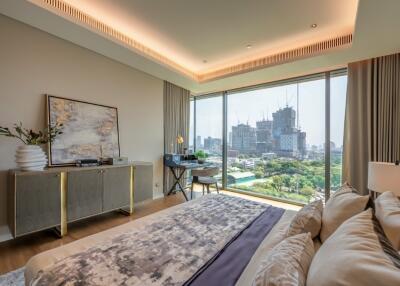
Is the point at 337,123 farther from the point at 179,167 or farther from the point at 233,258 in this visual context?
the point at 233,258

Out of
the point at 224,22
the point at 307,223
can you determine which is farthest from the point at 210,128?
the point at 307,223

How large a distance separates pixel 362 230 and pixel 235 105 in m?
4.35

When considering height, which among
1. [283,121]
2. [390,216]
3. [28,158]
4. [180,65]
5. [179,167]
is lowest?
[179,167]

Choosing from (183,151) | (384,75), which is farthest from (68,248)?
(384,75)

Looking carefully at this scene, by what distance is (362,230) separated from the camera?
85cm

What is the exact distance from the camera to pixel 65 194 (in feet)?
8.40

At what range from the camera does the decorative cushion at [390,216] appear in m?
0.94

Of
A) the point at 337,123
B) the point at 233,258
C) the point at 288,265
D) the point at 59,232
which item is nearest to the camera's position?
the point at 288,265

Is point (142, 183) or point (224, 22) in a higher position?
point (224, 22)

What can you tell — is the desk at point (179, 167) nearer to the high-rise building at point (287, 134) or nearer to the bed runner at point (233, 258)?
the high-rise building at point (287, 134)

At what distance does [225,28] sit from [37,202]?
3.33m

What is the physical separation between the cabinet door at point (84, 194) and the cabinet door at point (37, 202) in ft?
0.46

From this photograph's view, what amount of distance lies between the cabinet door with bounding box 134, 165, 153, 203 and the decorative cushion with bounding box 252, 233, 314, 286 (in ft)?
9.62

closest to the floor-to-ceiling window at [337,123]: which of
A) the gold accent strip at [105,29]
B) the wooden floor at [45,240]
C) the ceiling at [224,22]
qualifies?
the ceiling at [224,22]
